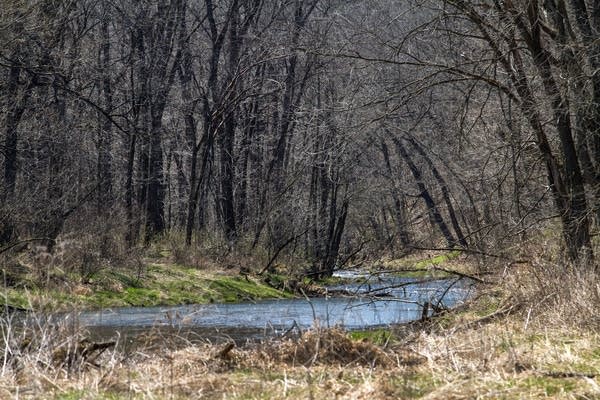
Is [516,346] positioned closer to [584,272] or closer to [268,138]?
[584,272]

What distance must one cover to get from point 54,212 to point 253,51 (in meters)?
12.4

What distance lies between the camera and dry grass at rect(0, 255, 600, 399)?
17.3 ft

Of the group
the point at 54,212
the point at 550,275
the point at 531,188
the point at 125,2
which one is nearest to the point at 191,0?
the point at 125,2

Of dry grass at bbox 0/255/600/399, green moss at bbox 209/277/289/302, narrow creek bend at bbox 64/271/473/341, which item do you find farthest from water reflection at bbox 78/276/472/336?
dry grass at bbox 0/255/600/399

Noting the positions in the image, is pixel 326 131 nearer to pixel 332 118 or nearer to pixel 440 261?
pixel 332 118

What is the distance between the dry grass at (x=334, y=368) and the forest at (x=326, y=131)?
2.39 feet

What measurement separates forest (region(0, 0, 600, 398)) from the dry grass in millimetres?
728

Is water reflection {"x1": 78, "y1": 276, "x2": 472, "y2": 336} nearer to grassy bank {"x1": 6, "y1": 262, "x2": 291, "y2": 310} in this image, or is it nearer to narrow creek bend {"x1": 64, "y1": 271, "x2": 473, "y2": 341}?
narrow creek bend {"x1": 64, "y1": 271, "x2": 473, "y2": 341}

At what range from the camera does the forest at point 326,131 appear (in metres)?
11.4

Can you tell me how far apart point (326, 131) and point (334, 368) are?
856cm

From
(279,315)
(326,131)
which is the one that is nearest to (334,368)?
(326,131)

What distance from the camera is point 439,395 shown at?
16.4 feet

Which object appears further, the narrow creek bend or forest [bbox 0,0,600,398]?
the narrow creek bend

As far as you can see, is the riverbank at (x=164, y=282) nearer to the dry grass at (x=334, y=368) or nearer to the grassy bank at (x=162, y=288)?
the grassy bank at (x=162, y=288)
